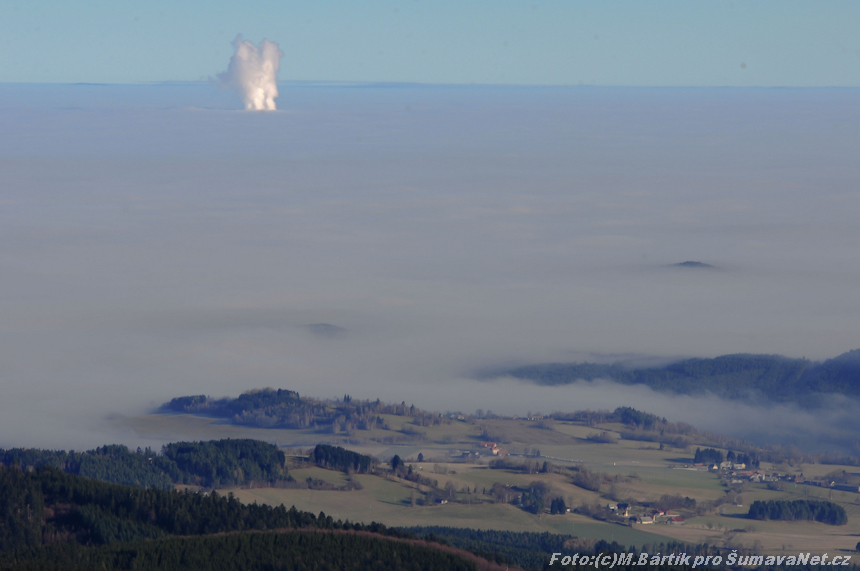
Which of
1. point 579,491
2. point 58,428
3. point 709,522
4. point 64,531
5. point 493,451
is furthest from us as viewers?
point 58,428

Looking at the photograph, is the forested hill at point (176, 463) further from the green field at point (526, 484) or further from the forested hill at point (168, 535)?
the forested hill at point (168, 535)

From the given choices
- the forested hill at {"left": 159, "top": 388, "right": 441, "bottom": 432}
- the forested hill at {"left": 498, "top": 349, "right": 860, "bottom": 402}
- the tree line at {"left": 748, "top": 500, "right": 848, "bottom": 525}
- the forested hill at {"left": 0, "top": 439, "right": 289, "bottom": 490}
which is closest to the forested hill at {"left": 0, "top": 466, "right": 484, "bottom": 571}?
the forested hill at {"left": 0, "top": 439, "right": 289, "bottom": 490}

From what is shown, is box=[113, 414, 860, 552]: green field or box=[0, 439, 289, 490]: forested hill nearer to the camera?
box=[113, 414, 860, 552]: green field

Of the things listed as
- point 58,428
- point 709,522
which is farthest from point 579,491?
point 58,428

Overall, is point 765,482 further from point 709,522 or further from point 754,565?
point 754,565

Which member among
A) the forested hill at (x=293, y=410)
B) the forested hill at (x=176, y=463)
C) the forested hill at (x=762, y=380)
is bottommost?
the forested hill at (x=176, y=463)

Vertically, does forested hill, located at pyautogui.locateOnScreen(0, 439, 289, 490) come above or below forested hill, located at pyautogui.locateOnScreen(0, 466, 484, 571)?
above

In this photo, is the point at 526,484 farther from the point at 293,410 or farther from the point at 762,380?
the point at 762,380

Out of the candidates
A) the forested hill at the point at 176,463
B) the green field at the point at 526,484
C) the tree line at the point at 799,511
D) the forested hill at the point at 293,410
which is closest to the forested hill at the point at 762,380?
the green field at the point at 526,484

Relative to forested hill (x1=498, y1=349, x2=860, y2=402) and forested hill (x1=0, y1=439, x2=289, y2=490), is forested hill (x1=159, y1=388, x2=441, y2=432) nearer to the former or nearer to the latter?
forested hill (x1=0, y1=439, x2=289, y2=490)
